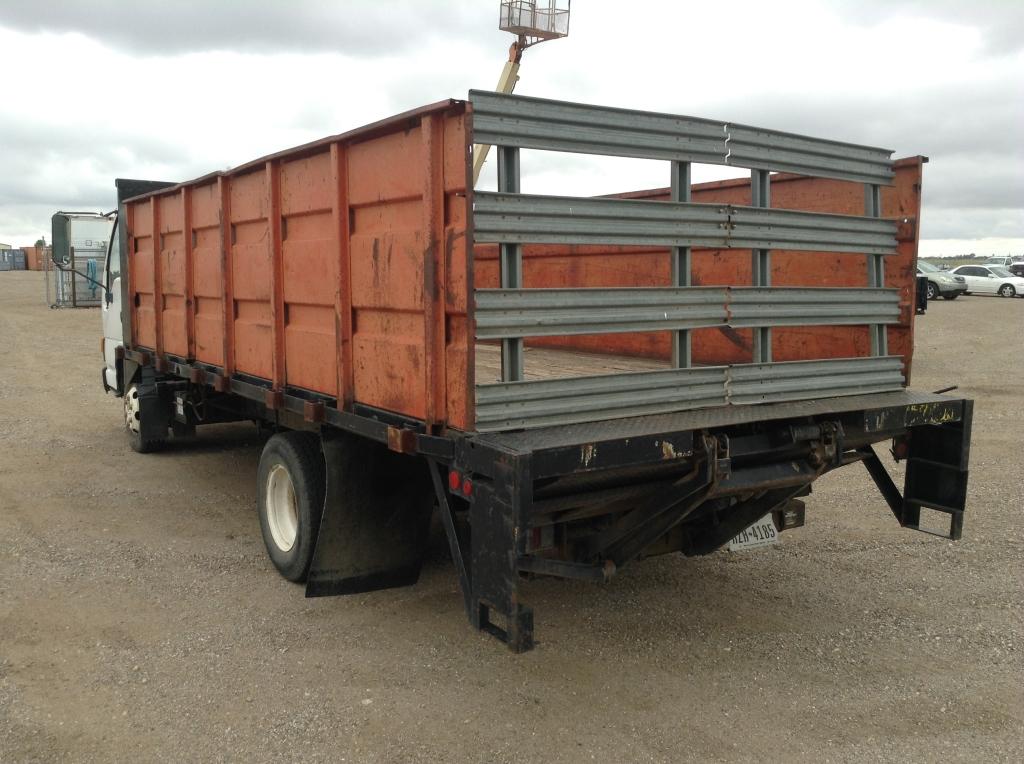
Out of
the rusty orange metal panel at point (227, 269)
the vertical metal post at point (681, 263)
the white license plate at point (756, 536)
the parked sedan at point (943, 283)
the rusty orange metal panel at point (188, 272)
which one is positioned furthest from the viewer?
the parked sedan at point (943, 283)

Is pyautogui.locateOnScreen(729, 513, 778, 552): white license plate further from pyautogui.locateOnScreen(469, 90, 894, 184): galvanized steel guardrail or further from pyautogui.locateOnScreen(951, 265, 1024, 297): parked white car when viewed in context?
pyautogui.locateOnScreen(951, 265, 1024, 297): parked white car

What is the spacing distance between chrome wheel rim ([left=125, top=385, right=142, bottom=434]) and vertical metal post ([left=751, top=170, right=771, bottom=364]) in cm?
606

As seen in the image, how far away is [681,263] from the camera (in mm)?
3814

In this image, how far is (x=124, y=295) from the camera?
312 inches

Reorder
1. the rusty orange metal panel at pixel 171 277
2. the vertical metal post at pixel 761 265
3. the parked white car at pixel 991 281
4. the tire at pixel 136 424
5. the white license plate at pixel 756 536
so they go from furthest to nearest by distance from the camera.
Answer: the parked white car at pixel 991 281 < the tire at pixel 136 424 < the rusty orange metal panel at pixel 171 277 < the white license plate at pixel 756 536 < the vertical metal post at pixel 761 265

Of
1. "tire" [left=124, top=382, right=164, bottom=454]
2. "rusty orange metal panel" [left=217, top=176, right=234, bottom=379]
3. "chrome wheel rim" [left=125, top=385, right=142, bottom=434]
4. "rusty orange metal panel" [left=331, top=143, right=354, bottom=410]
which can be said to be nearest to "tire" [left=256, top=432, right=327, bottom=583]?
"rusty orange metal panel" [left=217, top=176, right=234, bottom=379]

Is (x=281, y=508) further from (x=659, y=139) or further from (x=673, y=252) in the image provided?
(x=659, y=139)

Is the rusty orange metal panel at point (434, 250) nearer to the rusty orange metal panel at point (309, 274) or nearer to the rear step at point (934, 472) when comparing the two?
the rusty orange metal panel at point (309, 274)

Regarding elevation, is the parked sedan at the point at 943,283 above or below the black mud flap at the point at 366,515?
above

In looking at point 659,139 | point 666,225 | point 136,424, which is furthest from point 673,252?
point 136,424

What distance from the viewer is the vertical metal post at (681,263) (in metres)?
3.81

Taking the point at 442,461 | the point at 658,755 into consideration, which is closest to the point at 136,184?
Answer: the point at 442,461

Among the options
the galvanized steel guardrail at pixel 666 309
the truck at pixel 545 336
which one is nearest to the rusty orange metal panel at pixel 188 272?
the truck at pixel 545 336

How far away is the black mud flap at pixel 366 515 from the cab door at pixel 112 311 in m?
4.66
